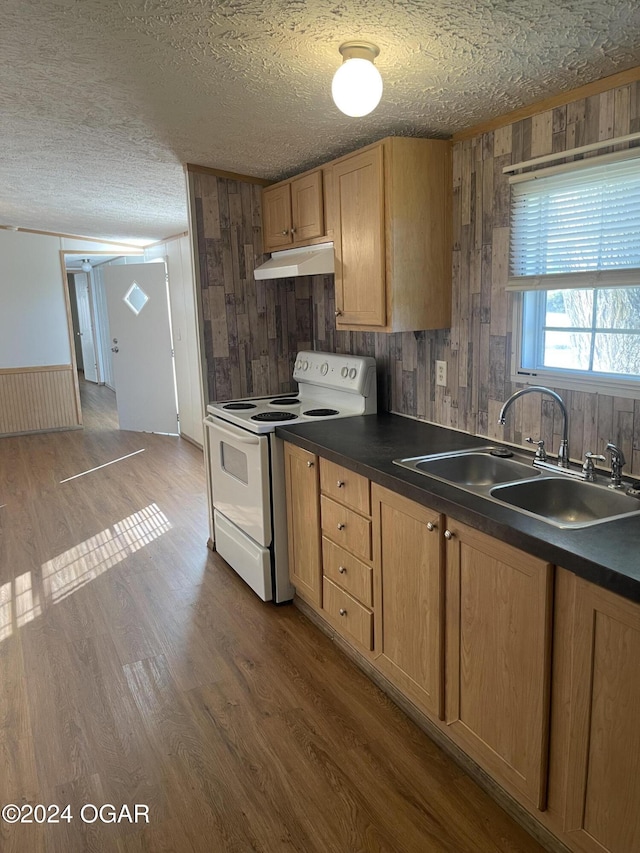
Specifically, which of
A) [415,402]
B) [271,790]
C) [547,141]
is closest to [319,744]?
[271,790]

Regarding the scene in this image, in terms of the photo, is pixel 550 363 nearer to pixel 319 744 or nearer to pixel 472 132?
pixel 472 132

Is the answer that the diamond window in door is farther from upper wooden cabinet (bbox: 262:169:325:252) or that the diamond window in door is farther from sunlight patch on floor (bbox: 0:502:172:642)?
upper wooden cabinet (bbox: 262:169:325:252)

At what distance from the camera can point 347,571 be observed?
8.41 ft

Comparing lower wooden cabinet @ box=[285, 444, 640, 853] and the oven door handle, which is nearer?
lower wooden cabinet @ box=[285, 444, 640, 853]

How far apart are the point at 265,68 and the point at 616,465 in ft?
5.41

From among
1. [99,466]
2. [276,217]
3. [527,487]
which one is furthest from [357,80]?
[99,466]

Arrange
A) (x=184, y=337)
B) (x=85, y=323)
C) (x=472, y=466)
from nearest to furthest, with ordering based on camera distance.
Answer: (x=472, y=466) < (x=184, y=337) < (x=85, y=323)

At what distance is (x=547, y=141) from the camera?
2.23 meters

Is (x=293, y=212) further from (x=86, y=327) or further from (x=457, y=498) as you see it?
(x=86, y=327)

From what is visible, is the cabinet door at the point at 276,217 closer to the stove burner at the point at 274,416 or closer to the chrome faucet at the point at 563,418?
the stove burner at the point at 274,416

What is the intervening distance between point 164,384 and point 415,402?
4.82m

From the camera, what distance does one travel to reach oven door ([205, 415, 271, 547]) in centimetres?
303

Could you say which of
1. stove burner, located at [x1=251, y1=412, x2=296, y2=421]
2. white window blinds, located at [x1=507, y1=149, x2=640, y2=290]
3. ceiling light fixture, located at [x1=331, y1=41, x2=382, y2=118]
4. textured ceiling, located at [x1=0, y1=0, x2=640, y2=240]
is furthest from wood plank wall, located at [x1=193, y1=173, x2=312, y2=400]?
ceiling light fixture, located at [x1=331, y1=41, x2=382, y2=118]

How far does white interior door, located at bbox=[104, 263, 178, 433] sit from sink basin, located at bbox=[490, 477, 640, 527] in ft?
18.9
